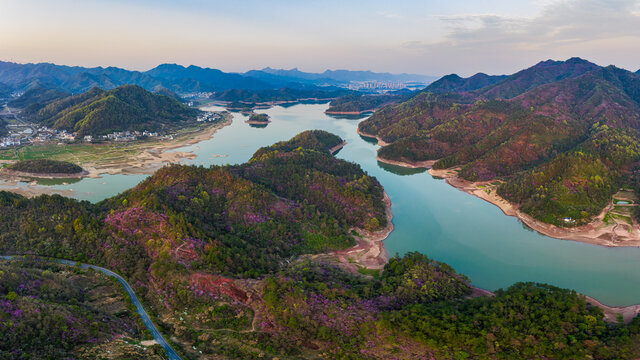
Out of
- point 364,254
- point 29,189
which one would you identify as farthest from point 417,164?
point 29,189

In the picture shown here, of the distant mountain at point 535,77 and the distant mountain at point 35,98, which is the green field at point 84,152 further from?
the distant mountain at point 535,77

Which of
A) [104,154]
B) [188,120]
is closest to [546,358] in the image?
[104,154]

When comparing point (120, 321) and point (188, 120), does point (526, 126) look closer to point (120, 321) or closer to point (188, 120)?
point (120, 321)

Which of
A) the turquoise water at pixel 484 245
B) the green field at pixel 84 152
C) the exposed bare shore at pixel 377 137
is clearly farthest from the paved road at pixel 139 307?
the exposed bare shore at pixel 377 137

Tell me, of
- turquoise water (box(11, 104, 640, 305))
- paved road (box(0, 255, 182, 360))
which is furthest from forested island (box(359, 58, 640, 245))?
paved road (box(0, 255, 182, 360))

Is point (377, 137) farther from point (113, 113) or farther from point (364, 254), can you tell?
point (113, 113)

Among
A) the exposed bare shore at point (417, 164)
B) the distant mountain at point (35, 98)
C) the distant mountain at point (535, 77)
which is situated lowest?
the exposed bare shore at point (417, 164)
